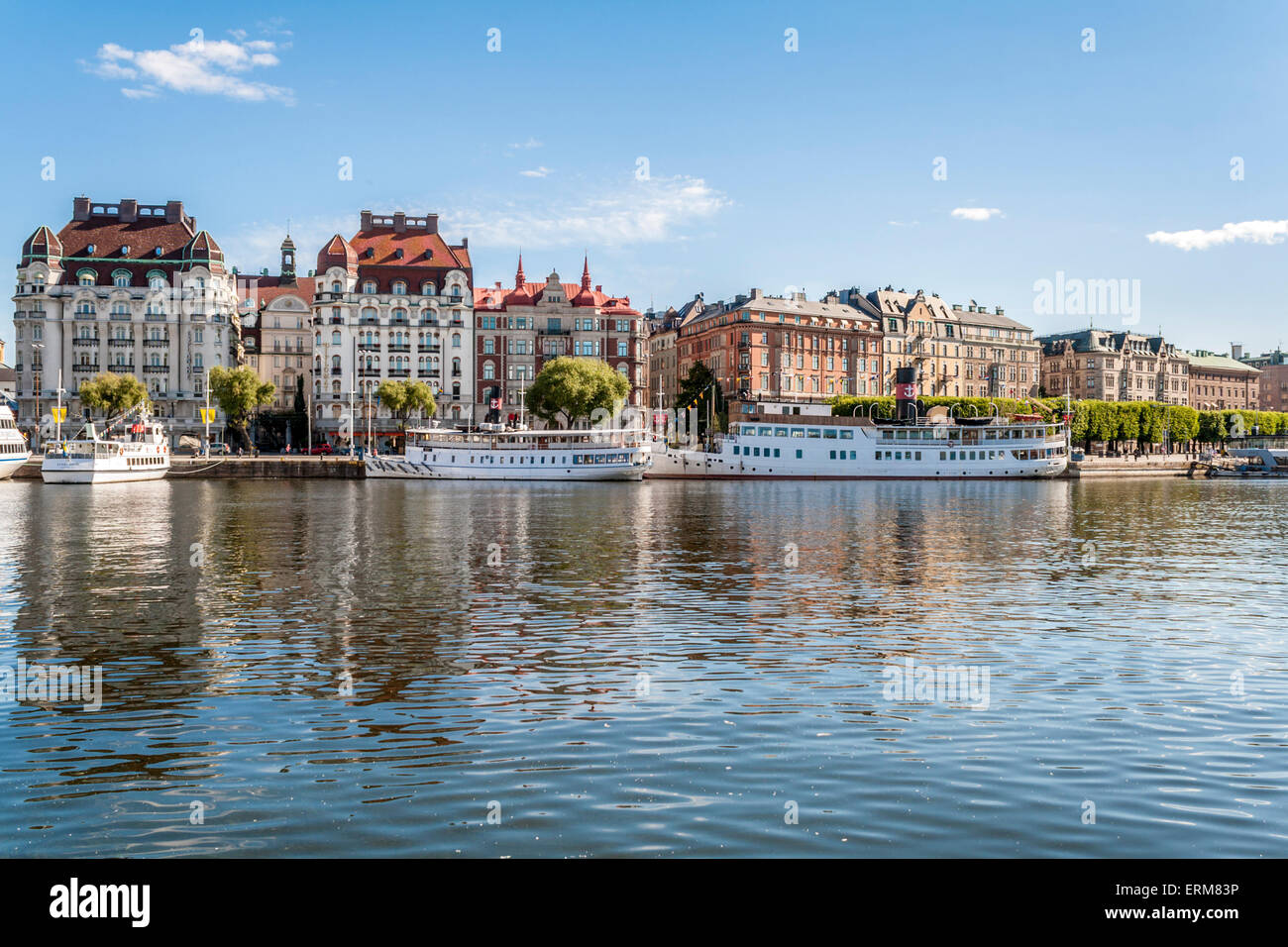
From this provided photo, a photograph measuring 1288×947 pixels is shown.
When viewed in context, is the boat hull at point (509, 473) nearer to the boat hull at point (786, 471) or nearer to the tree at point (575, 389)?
the boat hull at point (786, 471)

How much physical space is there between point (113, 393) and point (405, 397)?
3013 cm

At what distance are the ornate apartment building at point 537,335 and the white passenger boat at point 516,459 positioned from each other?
34071 millimetres

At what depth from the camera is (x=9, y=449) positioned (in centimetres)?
8906

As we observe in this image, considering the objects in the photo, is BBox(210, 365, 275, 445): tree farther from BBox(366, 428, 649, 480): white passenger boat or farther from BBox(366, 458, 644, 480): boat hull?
BBox(366, 458, 644, 480): boat hull

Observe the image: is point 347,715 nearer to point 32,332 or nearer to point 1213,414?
point 32,332

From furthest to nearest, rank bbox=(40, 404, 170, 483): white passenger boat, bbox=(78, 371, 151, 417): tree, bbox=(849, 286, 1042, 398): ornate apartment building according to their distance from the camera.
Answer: bbox=(849, 286, 1042, 398): ornate apartment building < bbox=(78, 371, 151, 417): tree < bbox=(40, 404, 170, 483): white passenger boat

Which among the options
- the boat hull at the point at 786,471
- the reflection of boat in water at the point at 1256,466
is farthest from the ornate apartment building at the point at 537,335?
the reflection of boat in water at the point at 1256,466

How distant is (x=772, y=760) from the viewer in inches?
488

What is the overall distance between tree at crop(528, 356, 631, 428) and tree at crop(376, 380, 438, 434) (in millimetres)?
12771

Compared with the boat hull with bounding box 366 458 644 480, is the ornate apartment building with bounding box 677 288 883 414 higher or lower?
higher

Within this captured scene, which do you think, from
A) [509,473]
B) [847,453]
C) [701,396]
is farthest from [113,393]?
[847,453]

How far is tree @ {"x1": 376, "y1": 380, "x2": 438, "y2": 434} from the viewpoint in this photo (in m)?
119

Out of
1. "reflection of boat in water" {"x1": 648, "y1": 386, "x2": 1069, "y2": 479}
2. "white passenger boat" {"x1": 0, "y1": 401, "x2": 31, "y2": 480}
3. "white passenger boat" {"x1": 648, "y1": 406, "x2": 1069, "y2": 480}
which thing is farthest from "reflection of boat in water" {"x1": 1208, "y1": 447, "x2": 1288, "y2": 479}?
"white passenger boat" {"x1": 0, "y1": 401, "x2": 31, "y2": 480}

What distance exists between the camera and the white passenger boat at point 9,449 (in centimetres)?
8781
